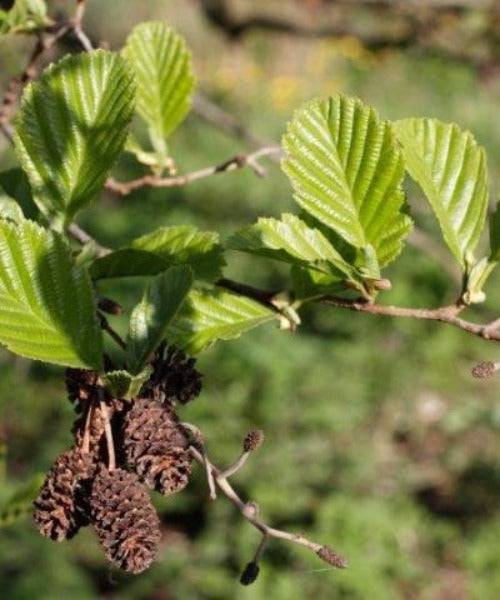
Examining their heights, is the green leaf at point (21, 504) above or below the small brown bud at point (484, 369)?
below

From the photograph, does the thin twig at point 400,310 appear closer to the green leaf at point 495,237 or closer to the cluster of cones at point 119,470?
the green leaf at point 495,237

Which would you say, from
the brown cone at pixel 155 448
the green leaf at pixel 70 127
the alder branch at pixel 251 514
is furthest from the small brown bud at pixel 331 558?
the green leaf at pixel 70 127

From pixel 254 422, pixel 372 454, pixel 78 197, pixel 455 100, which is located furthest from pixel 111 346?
pixel 455 100

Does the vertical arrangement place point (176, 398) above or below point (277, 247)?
below

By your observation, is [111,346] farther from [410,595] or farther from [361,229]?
[361,229]

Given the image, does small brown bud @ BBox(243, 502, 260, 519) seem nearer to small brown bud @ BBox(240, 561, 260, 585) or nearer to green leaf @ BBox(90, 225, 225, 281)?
small brown bud @ BBox(240, 561, 260, 585)
